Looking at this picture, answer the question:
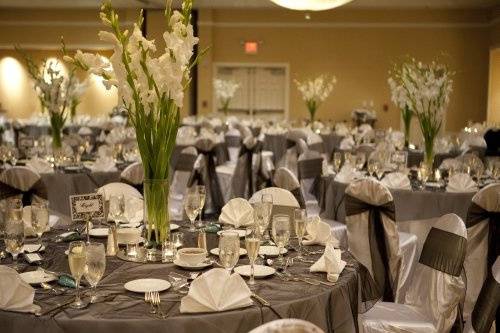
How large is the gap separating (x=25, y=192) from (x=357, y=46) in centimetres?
1211

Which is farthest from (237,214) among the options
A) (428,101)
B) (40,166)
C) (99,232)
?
→ (428,101)

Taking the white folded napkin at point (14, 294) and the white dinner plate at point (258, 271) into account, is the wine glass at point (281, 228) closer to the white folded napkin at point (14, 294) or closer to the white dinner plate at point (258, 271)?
the white dinner plate at point (258, 271)

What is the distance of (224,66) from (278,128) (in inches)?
206

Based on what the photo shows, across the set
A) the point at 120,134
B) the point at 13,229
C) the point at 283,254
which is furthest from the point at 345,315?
the point at 120,134

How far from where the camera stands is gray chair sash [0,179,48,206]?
14.5 feet

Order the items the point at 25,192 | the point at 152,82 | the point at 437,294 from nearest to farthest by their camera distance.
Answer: the point at 152,82 < the point at 437,294 < the point at 25,192

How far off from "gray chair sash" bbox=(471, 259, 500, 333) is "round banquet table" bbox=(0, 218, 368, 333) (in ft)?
1.69

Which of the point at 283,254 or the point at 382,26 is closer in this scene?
the point at 283,254

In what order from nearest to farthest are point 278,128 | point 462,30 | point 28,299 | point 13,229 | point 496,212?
1. point 28,299
2. point 13,229
3. point 496,212
4. point 278,128
5. point 462,30

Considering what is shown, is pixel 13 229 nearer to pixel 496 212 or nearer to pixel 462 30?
pixel 496 212

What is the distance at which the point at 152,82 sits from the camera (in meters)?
2.77

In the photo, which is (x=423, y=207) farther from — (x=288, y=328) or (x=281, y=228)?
(x=288, y=328)

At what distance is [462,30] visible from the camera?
15.0m

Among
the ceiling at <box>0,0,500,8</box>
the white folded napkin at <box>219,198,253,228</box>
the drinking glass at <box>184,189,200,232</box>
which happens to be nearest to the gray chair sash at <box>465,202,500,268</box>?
the white folded napkin at <box>219,198,253,228</box>
